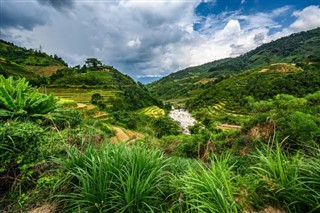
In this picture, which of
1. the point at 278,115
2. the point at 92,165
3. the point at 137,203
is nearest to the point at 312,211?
the point at 137,203

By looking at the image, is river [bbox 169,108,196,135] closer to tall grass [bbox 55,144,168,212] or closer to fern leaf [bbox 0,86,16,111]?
fern leaf [bbox 0,86,16,111]

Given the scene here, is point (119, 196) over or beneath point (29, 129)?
beneath

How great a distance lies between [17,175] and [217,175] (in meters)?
2.73

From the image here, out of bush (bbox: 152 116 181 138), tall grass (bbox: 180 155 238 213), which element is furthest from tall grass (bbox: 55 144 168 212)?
bush (bbox: 152 116 181 138)

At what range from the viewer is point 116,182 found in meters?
2.42

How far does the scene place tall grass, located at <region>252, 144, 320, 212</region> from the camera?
2203mm

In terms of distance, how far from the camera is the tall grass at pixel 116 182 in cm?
230

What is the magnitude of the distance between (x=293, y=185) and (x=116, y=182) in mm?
1760

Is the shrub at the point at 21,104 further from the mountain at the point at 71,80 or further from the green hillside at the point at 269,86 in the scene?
the mountain at the point at 71,80

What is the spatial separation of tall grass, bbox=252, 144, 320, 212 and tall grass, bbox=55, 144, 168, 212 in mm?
1107

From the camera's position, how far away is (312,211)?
2.13m

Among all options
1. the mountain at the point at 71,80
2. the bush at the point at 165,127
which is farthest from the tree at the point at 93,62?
the bush at the point at 165,127

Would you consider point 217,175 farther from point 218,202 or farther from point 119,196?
point 119,196

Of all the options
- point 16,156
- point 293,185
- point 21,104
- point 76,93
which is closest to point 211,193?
point 293,185
